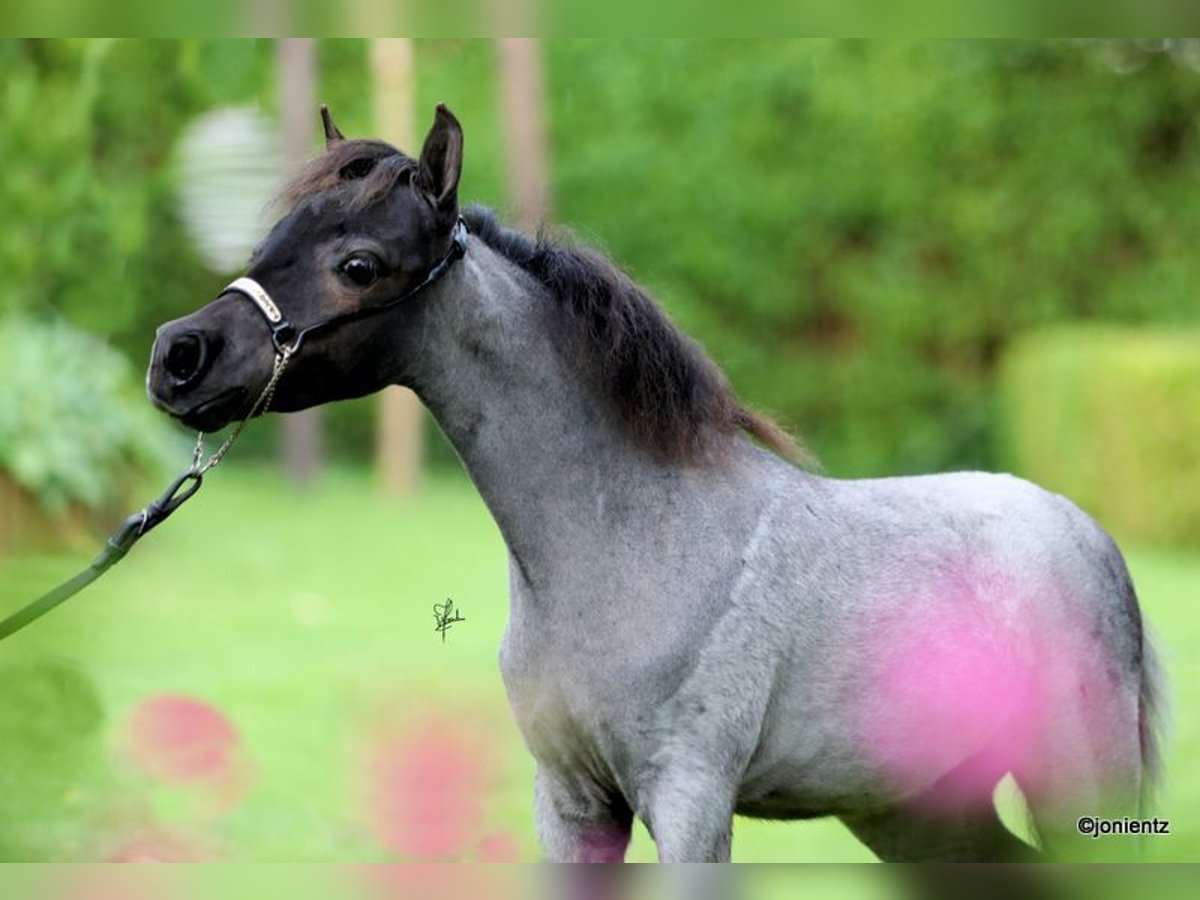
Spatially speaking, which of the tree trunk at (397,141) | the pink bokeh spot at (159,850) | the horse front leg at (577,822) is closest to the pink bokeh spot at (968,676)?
the horse front leg at (577,822)

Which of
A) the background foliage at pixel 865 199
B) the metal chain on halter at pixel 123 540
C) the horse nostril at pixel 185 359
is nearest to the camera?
the metal chain on halter at pixel 123 540

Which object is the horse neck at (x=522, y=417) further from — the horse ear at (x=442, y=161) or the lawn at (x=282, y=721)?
the lawn at (x=282, y=721)

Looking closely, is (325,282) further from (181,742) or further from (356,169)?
(181,742)

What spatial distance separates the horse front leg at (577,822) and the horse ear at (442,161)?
1.08 meters

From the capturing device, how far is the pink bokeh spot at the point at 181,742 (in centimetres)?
508

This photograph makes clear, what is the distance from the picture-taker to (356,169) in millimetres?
2820

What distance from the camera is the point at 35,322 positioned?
31.1 ft

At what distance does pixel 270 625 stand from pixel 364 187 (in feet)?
21.2

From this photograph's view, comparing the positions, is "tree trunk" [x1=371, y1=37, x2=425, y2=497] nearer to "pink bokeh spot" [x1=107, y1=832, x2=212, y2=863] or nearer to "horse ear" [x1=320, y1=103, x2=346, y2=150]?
"pink bokeh spot" [x1=107, y1=832, x2=212, y2=863]

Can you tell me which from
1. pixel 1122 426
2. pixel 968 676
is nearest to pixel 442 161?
pixel 968 676

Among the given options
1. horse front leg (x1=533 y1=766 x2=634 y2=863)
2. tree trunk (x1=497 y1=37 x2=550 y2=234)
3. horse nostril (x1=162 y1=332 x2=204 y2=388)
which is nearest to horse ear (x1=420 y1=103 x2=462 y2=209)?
horse nostril (x1=162 y1=332 x2=204 y2=388)

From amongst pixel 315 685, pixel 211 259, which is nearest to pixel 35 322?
pixel 315 685

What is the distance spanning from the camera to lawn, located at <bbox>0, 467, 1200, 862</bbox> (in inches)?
108

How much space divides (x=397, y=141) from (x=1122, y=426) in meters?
6.81
